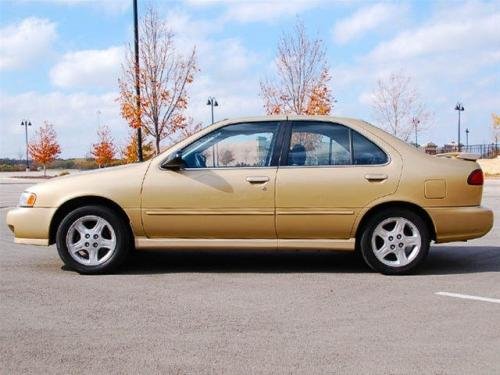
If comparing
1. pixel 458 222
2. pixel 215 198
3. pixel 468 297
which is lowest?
pixel 468 297

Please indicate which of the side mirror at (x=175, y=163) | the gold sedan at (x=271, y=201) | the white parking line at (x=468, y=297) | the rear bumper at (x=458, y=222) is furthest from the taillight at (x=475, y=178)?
the side mirror at (x=175, y=163)

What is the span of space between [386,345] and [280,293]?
5.31ft

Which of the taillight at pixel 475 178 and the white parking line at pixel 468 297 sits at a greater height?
the taillight at pixel 475 178

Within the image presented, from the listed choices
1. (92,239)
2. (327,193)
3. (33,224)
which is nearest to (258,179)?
(327,193)

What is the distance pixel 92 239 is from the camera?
21.1 ft

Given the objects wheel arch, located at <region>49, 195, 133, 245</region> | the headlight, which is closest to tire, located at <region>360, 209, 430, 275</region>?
wheel arch, located at <region>49, 195, 133, 245</region>

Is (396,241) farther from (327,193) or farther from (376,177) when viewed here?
(327,193)

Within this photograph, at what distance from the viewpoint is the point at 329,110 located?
1086 inches

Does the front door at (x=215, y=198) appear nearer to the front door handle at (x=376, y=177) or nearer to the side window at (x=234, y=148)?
the side window at (x=234, y=148)

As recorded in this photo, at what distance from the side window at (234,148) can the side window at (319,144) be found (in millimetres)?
237

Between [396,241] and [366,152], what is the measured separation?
0.95 meters

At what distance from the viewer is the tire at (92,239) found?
6.38 metres

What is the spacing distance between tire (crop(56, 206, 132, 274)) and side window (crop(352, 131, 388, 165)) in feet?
8.05

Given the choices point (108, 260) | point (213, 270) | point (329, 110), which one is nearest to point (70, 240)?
point (108, 260)
